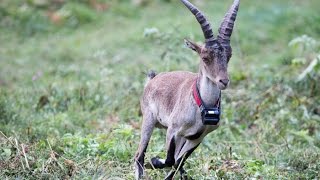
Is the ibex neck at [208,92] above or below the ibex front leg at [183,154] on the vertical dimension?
above

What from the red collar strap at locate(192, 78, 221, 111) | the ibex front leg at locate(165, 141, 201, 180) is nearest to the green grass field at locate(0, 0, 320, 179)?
the ibex front leg at locate(165, 141, 201, 180)

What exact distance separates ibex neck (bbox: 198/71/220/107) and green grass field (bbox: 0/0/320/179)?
3.06 ft

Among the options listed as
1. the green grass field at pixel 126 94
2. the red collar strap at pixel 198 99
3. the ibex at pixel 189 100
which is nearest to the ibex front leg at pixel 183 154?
the ibex at pixel 189 100

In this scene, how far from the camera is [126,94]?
33.4 ft

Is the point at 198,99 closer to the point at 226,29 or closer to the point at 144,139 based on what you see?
the point at 226,29

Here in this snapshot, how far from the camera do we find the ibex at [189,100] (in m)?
6.04

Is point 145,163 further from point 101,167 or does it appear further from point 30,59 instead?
point 30,59

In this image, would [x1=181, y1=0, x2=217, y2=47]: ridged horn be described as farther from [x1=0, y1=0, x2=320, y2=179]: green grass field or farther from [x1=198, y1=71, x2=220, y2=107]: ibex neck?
[x1=0, y1=0, x2=320, y2=179]: green grass field

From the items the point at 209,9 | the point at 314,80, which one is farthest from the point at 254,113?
the point at 209,9

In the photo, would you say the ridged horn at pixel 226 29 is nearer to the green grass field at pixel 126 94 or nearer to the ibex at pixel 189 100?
the ibex at pixel 189 100

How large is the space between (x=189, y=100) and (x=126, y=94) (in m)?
3.89

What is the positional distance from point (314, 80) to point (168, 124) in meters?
4.30

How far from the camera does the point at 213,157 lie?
7379 mm

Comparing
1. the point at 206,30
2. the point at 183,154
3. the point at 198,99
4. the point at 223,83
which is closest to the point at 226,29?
the point at 206,30
